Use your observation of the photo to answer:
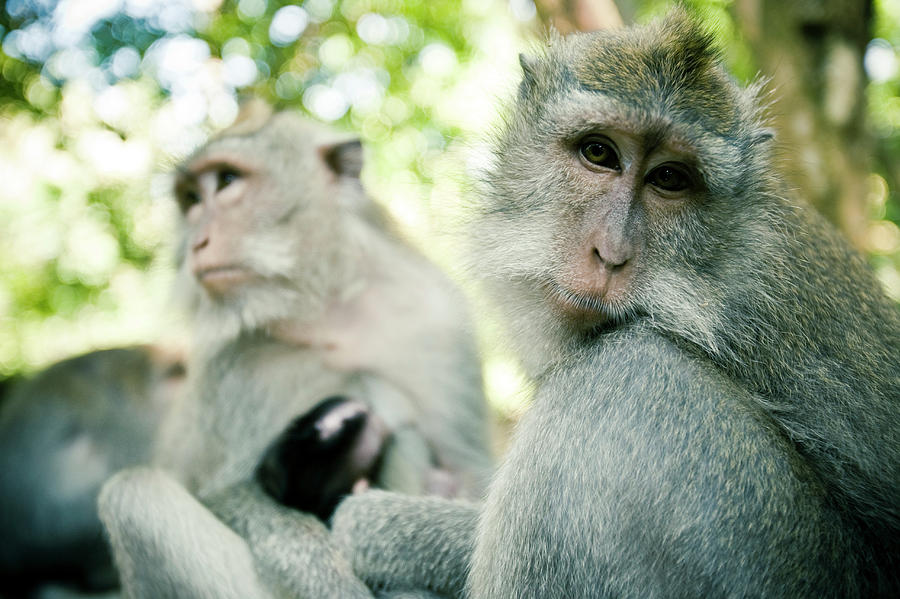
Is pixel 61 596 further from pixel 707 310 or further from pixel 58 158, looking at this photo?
pixel 707 310

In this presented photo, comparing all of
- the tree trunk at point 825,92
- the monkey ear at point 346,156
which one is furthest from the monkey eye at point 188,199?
the tree trunk at point 825,92

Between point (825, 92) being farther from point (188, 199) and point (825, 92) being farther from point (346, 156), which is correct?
point (188, 199)

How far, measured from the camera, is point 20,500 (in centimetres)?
589

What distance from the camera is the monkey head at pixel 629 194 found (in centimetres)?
246

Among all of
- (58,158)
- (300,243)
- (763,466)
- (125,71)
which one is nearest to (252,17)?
(125,71)

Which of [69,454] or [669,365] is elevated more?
[669,365]

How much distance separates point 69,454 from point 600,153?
517cm

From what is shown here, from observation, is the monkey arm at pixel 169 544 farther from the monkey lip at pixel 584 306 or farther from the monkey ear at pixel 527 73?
the monkey ear at pixel 527 73

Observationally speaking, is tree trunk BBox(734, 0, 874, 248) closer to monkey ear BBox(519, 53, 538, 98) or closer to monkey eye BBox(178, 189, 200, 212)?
monkey ear BBox(519, 53, 538, 98)

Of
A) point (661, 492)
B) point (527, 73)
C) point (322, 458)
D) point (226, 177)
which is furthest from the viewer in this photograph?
point (226, 177)

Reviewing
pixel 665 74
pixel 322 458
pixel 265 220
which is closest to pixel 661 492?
pixel 665 74

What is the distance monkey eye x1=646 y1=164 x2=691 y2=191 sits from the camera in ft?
8.42

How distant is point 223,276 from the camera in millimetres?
4348

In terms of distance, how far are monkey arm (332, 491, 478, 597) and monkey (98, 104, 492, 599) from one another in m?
0.58
